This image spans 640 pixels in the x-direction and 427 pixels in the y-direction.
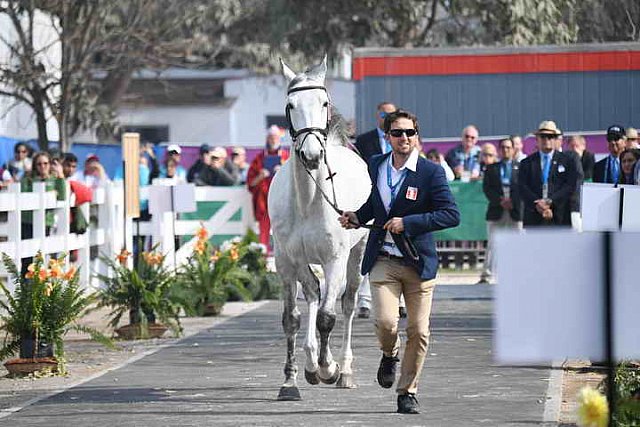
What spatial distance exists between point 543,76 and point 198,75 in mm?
30535

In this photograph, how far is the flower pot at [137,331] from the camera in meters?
16.1

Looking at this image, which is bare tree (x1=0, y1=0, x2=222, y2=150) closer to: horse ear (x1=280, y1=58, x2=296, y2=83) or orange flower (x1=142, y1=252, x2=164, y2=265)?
orange flower (x1=142, y1=252, x2=164, y2=265)

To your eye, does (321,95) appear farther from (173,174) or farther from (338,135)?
(173,174)

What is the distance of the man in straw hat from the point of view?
52.6 ft

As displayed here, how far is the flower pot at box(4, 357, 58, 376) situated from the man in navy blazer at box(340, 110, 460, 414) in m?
3.70

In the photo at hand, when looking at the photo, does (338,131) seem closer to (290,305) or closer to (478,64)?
(290,305)

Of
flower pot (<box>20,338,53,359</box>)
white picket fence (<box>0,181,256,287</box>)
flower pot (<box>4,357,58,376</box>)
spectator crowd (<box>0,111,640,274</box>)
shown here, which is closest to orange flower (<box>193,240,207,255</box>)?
white picket fence (<box>0,181,256,287</box>)

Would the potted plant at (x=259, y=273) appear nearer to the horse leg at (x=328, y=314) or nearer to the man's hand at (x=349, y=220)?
the horse leg at (x=328, y=314)

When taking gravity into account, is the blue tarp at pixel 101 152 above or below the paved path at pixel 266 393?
above

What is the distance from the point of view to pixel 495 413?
33.5 ft

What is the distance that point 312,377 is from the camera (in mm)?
11461

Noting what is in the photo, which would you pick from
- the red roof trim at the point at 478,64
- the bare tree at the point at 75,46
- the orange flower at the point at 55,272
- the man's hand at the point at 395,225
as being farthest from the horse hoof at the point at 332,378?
the red roof trim at the point at 478,64

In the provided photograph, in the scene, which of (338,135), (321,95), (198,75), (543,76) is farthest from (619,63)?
(198,75)

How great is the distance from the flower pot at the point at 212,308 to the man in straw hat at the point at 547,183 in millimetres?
4301
